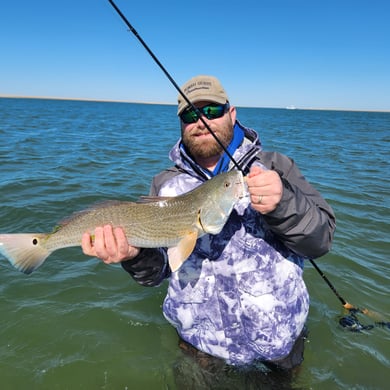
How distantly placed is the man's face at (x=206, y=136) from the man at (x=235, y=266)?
11mm

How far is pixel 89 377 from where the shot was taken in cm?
425

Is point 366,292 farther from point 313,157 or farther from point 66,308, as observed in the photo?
→ point 313,157

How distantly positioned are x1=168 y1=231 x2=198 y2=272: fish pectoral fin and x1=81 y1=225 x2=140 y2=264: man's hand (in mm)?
483

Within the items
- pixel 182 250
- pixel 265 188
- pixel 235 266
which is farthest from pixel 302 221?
pixel 182 250

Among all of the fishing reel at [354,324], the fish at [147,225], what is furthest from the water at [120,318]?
the fish at [147,225]

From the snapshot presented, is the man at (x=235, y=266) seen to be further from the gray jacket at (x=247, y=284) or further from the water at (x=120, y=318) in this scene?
the water at (x=120, y=318)

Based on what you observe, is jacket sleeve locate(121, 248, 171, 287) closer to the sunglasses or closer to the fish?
the fish

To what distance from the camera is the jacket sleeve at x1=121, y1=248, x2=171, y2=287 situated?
3.56 metres

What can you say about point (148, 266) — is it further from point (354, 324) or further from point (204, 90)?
point (354, 324)

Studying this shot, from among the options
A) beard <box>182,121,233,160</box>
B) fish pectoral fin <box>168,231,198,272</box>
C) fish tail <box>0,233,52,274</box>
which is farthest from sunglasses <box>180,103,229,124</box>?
fish tail <box>0,233,52,274</box>

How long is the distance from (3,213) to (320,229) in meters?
8.73

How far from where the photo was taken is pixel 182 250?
125 inches

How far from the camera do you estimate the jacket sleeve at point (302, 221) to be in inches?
109

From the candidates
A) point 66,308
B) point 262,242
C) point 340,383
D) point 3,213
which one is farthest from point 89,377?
point 3,213
